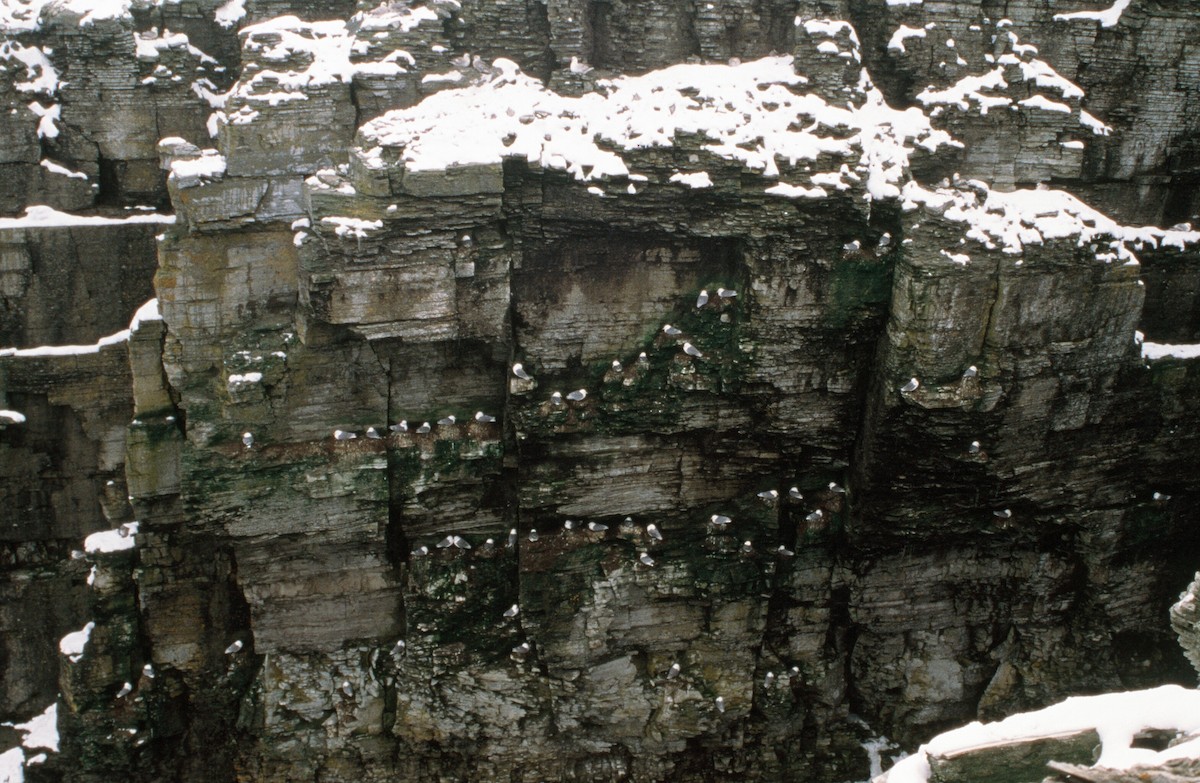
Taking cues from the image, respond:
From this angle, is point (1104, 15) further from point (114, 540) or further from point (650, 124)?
point (114, 540)

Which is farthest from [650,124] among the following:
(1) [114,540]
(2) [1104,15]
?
(1) [114,540]

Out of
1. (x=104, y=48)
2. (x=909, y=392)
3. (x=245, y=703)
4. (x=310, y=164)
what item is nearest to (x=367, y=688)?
(x=245, y=703)

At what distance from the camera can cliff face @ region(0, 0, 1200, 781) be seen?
37.9 feet

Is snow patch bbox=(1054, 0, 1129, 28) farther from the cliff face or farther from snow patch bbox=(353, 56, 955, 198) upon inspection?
snow patch bbox=(353, 56, 955, 198)

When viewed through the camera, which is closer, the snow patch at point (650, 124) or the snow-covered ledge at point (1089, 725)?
the snow-covered ledge at point (1089, 725)

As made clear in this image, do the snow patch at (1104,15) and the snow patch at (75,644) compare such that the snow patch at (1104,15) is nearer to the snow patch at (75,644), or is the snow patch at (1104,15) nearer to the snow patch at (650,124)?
the snow patch at (650,124)

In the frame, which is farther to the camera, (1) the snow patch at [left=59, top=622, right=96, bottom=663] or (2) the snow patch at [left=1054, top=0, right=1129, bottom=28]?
(1) the snow patch at [left=59, top=622, right=96, bottom=663]

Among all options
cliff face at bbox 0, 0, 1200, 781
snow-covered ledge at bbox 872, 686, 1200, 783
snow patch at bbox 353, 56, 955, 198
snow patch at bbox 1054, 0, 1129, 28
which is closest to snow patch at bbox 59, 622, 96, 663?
cliff face at bbox 0, 0, 1200, 781

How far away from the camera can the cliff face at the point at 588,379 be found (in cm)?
1156

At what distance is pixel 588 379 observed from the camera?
12805mm

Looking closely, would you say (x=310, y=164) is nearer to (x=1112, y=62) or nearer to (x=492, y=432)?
(x=492, y=432)

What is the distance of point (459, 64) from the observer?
12.0m

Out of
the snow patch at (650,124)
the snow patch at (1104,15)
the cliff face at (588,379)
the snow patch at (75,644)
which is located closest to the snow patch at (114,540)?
the cliff face at (588,379)

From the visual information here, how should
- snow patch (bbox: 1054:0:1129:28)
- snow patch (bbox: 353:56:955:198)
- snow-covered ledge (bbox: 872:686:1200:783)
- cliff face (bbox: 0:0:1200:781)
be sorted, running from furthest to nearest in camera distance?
snow patch (bbox: 1054:0:1129:28) < cliff face (bbox: 0:0:1200:781) < snow patch (bbox: 353:56:955:198) < snow-covered ledge (bbox: 872:686:1200:783)
